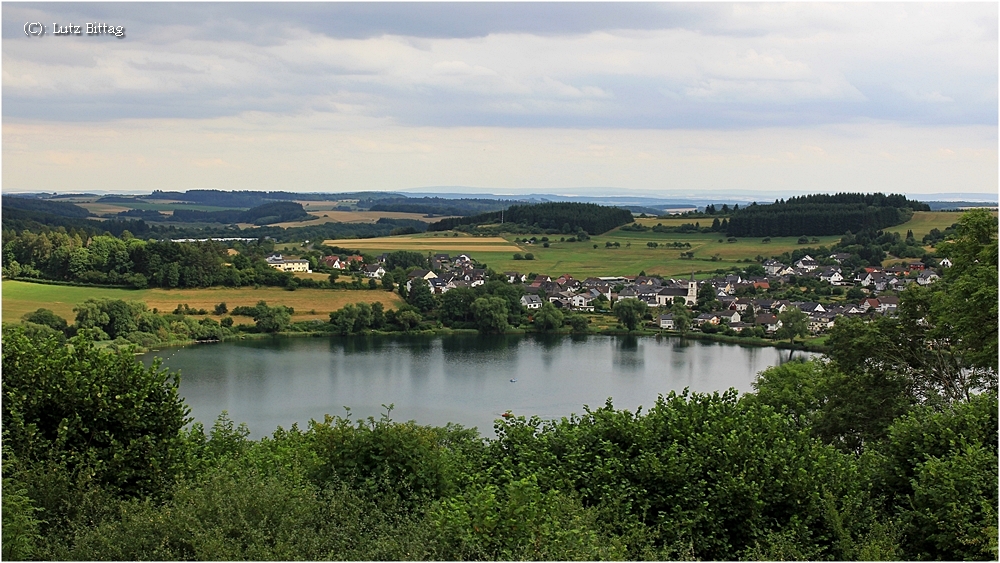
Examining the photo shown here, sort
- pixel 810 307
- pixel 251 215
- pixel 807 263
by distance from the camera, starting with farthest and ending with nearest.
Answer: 1. pixel 251 215
2. pixel 807 263
3. pixel 810 307

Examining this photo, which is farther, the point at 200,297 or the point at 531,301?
the point at 531,301

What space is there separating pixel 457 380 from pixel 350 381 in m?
2.93

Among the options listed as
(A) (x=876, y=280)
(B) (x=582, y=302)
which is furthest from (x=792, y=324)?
(A) (x=876, y=280)

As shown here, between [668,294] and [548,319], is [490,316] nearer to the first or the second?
[548,319]

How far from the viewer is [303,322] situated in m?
37.2

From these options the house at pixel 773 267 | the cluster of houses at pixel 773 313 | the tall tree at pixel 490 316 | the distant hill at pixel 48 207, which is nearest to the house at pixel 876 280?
the cluster of houses at pixel 773 313

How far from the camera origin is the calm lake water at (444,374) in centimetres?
2153

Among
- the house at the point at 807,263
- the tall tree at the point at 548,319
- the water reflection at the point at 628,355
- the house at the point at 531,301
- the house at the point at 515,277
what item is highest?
the house at the point at 807,263

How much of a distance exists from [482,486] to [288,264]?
4373cm

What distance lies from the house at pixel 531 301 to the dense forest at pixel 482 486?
3355 centimetres

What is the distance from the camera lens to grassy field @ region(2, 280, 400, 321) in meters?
36.6

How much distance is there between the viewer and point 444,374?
27.2 m

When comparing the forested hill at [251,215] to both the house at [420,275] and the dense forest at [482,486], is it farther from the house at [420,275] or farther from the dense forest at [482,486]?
the dense forest at [482,486]

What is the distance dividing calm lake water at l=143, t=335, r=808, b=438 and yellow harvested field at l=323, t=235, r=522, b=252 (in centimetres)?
2231
